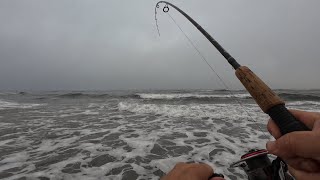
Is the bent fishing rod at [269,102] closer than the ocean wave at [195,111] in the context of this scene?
Yes

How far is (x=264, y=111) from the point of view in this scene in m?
1.38

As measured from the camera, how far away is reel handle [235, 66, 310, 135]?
1.18 m

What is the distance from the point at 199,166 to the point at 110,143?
18.4ft

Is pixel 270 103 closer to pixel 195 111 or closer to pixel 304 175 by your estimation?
pixel 304 175

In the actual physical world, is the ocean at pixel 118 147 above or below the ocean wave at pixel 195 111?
below

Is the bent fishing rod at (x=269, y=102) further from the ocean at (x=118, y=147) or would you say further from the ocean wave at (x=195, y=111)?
the ocean wave at (x=195, y=111)

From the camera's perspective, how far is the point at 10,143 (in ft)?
22.5

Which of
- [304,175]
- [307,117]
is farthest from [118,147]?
[304,175]

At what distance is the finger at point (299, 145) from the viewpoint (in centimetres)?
93

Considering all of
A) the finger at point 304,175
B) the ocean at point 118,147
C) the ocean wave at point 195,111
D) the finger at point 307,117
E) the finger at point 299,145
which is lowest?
the ocean at point 118,147

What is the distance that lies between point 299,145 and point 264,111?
0.45m

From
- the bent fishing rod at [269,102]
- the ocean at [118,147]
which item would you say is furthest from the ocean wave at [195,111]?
the bent fishing rod at [269,102]

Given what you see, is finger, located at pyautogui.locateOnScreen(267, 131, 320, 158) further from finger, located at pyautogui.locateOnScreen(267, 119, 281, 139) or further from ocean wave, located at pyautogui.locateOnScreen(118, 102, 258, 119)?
ocean wave, located at pyautogui.locateOnScreen(118, 102, 258, 119)

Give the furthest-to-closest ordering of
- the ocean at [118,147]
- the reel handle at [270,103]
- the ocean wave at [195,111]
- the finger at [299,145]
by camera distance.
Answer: the ocean wave at [195,111]
the ocean at [118,147]
the reel handle at [270,103]
the finger at [299,145]
